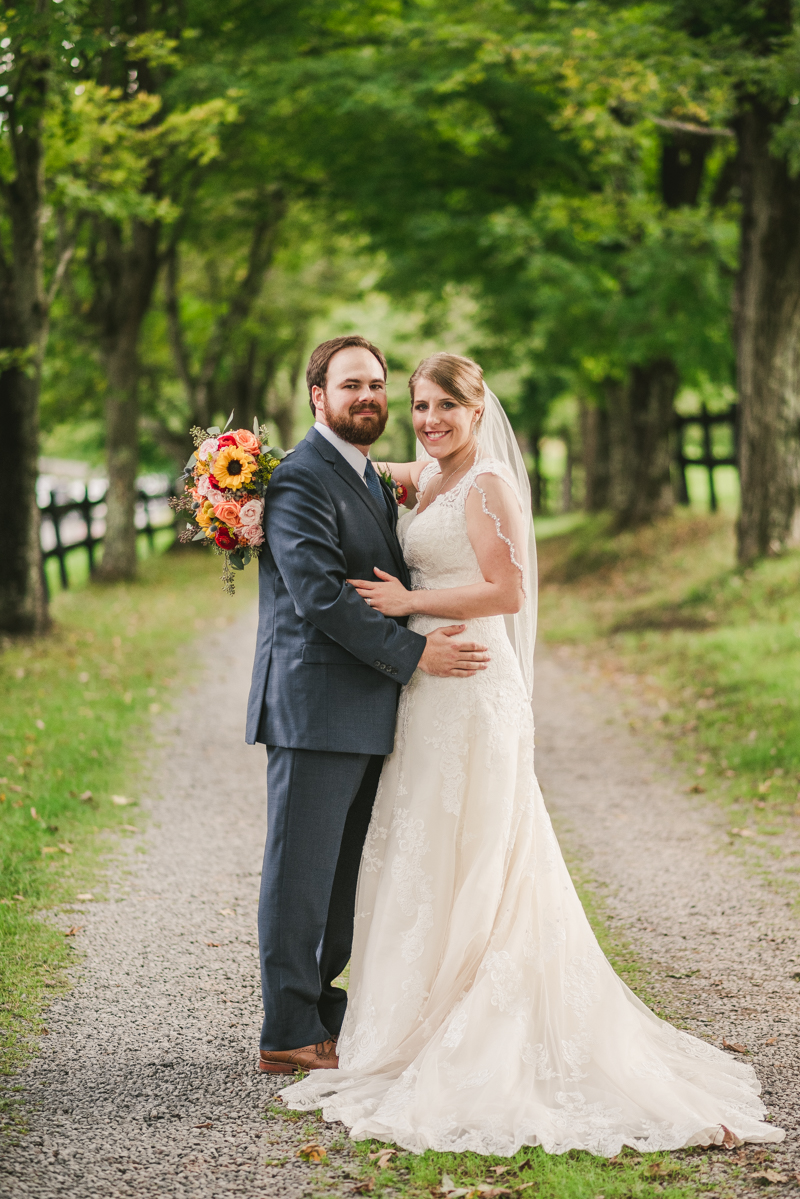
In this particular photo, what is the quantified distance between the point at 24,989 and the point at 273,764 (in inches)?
63.2

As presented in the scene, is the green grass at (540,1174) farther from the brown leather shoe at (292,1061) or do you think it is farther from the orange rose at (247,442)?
the orange rose at (247,442)

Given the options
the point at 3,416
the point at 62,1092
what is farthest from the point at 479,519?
the point at 3,416

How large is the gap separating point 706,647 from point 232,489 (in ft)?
25.5

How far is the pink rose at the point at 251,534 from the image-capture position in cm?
370

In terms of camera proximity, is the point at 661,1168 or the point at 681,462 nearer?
the point at 661,1168

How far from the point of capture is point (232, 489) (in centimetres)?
366

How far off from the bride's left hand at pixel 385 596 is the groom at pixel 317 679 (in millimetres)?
71

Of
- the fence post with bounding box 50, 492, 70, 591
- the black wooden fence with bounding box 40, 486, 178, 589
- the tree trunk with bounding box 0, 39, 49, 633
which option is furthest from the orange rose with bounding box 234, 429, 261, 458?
the fence post with bounding box 50, 492, 70, 591

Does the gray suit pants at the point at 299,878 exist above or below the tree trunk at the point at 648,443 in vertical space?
below

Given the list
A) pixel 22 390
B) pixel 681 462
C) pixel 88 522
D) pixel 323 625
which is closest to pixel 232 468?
pixel 323 625

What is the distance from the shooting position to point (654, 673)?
1057 cm

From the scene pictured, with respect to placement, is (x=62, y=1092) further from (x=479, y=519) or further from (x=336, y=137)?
(x=336, y=137)

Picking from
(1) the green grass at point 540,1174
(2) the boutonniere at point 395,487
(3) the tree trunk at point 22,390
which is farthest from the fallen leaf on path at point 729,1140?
(3) the tree trunk at point 22,390

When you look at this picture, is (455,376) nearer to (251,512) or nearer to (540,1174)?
(251,512)
